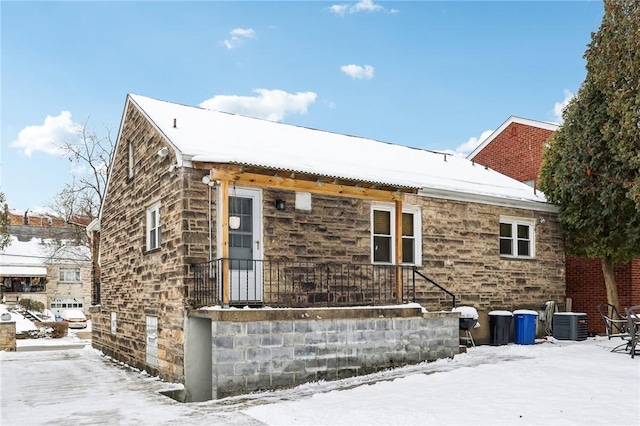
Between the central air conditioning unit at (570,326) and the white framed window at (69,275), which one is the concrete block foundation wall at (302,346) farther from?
the white framed window at (69,275)

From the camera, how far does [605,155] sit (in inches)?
581

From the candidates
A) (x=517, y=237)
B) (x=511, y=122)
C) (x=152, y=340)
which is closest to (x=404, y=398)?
(x=152, y=340)

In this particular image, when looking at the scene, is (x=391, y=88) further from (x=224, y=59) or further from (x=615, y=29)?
(x=615, y=29)

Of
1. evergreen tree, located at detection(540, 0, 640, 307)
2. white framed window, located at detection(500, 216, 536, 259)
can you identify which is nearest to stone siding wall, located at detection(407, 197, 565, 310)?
white framed window, located at detection(500, 216, 536, 259)

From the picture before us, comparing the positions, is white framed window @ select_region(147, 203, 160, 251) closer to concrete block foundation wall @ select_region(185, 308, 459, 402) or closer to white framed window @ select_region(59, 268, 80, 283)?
concrete block foundation wall @ select_region(185, 308, 459, 402)

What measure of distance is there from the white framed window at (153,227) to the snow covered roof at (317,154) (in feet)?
6.12

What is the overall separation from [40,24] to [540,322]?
1556 centimetres

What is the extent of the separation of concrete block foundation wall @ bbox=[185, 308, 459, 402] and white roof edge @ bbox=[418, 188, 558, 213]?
3549 mm

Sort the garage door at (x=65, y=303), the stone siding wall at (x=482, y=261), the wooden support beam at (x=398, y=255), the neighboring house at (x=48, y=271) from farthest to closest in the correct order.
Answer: the garage door at (x=65, y=303)
the neighboring house at (x=48, y=271)
the stone siding wall at (x=482, y=261)
the wooden support beam at (x=398, y=255)

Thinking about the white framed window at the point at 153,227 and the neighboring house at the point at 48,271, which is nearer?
the white framed window at the point at 153,227

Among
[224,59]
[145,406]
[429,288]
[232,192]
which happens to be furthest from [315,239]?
[224,59]

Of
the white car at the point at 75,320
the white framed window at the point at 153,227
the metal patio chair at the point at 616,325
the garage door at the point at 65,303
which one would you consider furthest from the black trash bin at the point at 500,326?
the garage door at the point at 65,303

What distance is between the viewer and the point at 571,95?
1678cm

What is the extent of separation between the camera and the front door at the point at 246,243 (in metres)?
11.3
